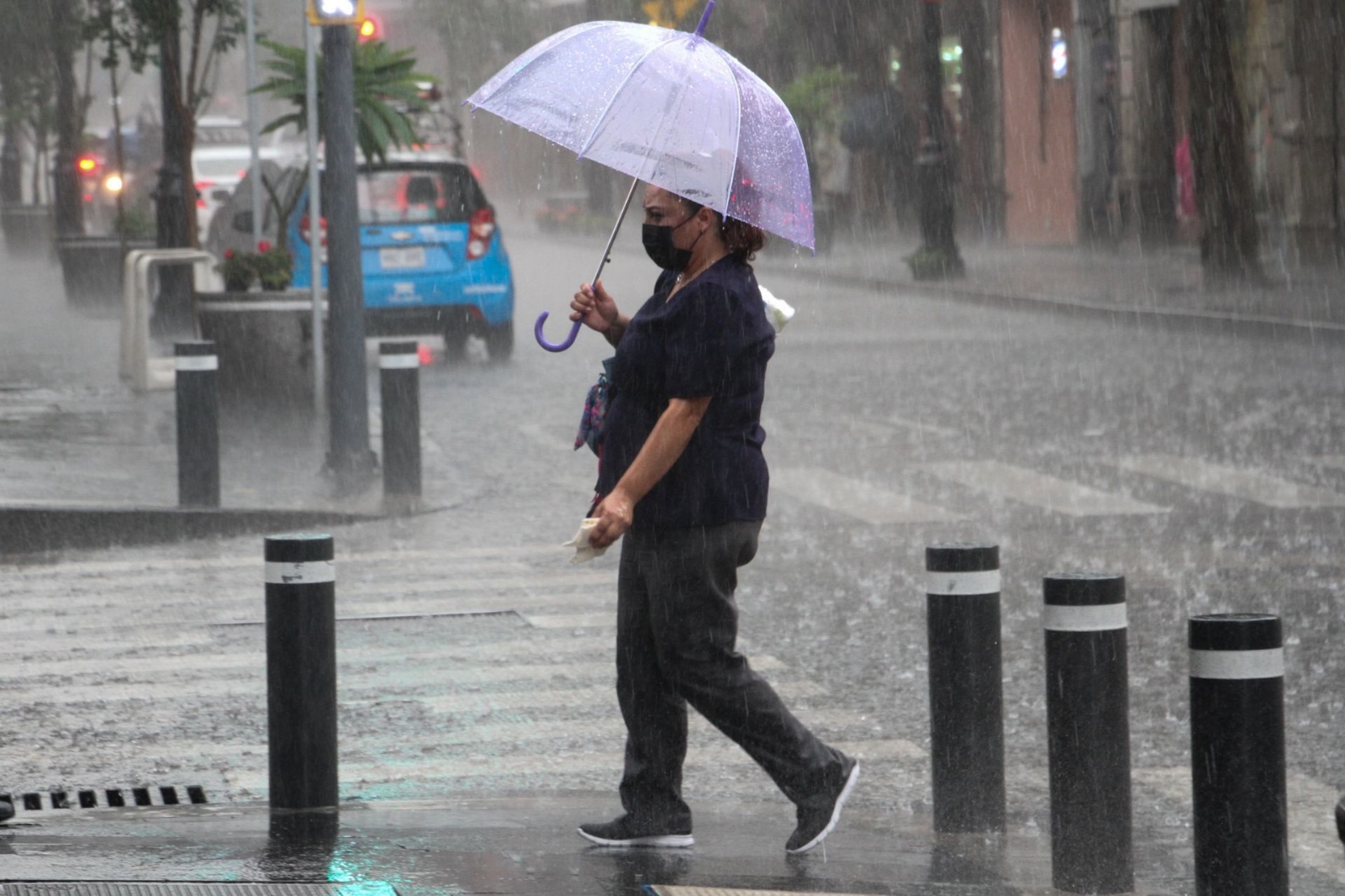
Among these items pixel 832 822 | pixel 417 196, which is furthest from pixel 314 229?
pixel 832 822

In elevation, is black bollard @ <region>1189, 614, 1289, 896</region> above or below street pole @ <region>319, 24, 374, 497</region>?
below

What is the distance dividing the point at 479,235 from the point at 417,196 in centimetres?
64

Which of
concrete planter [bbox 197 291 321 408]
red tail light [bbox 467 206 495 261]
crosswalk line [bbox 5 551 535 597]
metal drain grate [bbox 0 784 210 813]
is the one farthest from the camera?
red tail light [bbox 467 206 495 261]

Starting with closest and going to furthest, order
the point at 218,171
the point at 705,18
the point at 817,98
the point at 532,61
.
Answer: the point at 705,18
the point at 532,61
the point at 218,171
the point at 817,98

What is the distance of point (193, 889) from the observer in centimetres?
443

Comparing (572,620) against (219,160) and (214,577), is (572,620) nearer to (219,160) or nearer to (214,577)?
(214,577)

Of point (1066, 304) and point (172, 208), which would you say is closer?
point (172, 208)

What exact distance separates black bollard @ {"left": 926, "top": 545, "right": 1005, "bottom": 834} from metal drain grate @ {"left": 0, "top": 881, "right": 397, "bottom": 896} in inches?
57.8

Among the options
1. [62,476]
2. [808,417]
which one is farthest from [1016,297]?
[62,476]

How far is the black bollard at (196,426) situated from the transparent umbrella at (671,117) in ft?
19.3

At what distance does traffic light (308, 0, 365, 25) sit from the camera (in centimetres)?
1143

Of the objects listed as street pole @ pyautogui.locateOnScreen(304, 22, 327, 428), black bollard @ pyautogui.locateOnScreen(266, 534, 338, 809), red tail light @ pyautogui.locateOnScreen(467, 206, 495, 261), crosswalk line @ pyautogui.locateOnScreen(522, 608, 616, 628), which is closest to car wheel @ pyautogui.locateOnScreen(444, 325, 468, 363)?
red tail light @ pyautogui.locateOnScreen(467, 206, 495, 261)

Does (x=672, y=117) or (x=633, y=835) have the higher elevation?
(x=672, y=117)

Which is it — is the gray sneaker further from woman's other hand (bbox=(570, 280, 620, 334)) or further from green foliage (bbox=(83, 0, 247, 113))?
green foliage (bbox=(83, 0, 247, 113))
